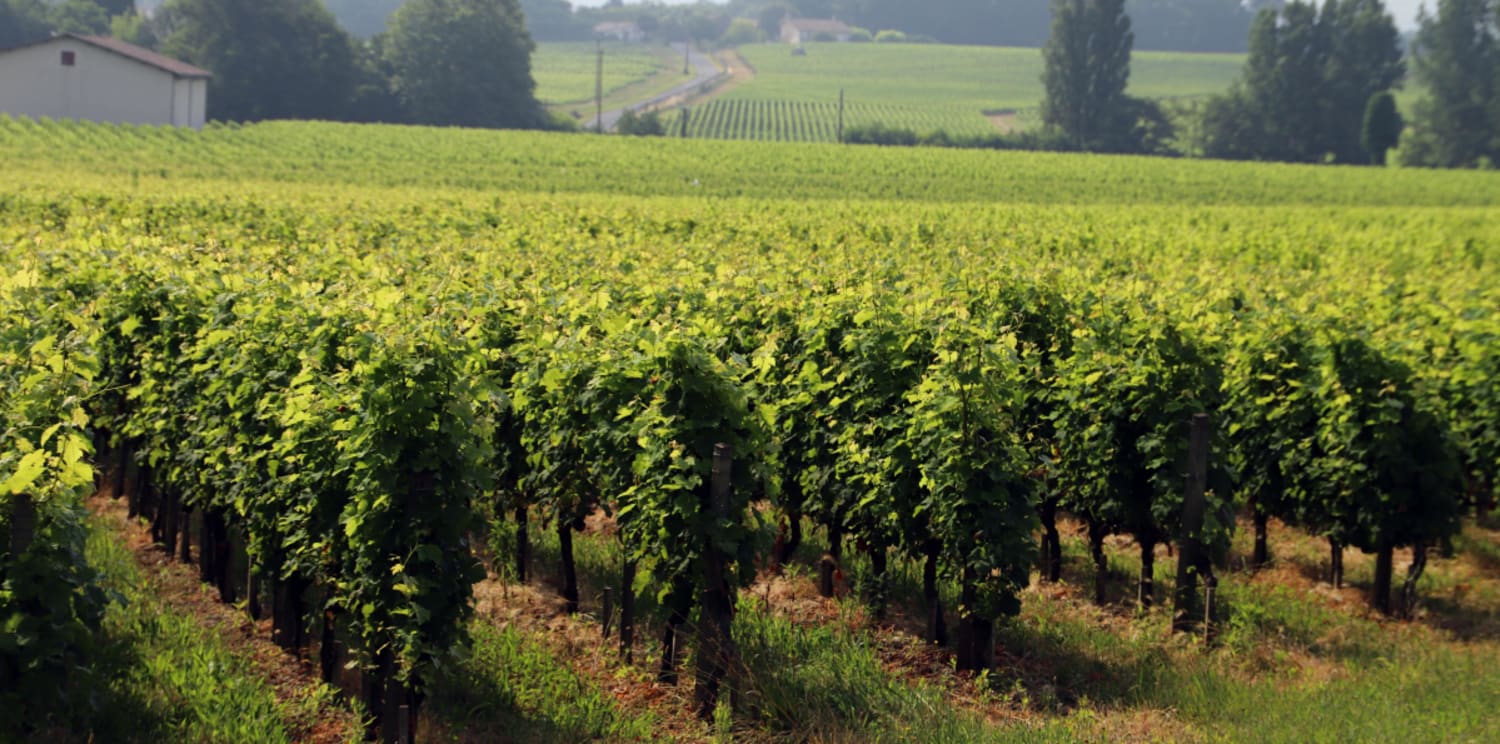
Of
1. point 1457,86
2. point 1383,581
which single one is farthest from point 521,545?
point 1457,86

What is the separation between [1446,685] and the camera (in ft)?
28.3

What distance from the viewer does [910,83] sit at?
507ft

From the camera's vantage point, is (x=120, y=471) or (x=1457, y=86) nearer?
(x=120, y=471)

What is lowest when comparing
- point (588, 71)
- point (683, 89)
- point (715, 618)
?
point (715, 618)

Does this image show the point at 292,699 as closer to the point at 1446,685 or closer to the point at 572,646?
the point at 572,646

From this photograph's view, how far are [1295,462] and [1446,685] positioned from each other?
116 inches

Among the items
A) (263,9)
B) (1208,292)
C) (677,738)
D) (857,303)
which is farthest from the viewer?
(263,9)

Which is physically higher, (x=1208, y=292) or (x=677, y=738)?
(x=1208, y=292)

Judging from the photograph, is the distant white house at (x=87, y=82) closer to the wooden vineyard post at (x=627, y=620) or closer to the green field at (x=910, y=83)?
the green field at (x=910, y=83)

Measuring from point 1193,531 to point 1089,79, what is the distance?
312 ft

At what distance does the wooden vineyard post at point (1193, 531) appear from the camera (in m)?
9.57

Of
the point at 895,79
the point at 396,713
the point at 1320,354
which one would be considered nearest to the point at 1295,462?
the point at 1320,354

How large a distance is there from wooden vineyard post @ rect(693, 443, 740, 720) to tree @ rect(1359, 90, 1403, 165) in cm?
9876

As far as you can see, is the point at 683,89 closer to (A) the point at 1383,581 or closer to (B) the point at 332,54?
(B) the point at 332,54
